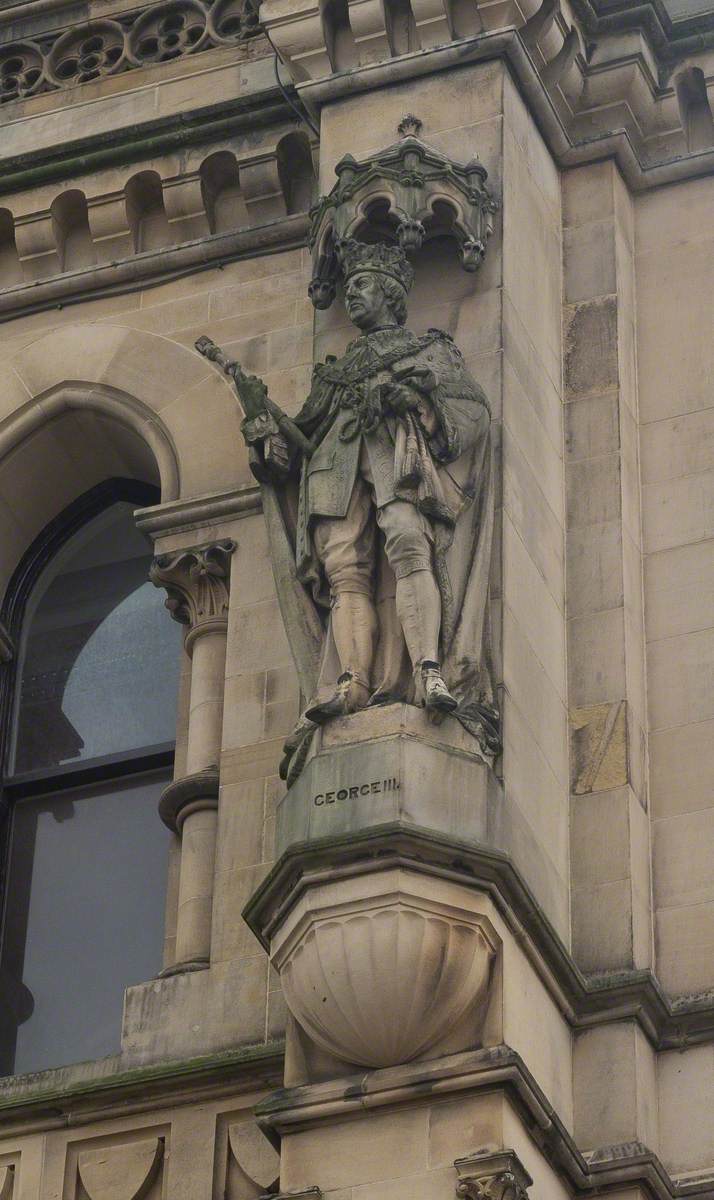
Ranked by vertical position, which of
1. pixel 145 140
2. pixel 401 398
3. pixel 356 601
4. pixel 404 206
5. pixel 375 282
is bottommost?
pixel 356 601

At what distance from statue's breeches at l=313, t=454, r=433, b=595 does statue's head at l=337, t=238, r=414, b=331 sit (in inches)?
33.1

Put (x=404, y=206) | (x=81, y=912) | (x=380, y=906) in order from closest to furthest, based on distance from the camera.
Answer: (x=380, y=906) < (x=404, y=206) < (x=81, y=912)

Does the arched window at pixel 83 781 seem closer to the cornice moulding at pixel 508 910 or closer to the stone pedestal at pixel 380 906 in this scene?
the cornice moulding at pixel 508 910

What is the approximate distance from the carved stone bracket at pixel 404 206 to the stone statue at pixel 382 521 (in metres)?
0.42

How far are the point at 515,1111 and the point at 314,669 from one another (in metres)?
2.24

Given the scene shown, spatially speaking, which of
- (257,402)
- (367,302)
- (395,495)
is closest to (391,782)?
(395,495)

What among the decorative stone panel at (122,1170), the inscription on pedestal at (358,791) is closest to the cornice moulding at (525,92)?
the inscription on pedestal at (358,791)

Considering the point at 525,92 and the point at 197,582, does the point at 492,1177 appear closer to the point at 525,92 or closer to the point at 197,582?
the point at 197,582

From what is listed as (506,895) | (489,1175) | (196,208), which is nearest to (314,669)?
(506,895)

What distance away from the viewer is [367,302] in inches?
601

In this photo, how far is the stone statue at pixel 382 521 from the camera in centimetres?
1414

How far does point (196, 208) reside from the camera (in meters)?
17.5

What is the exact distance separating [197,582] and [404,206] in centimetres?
200

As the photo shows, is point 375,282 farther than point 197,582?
No
